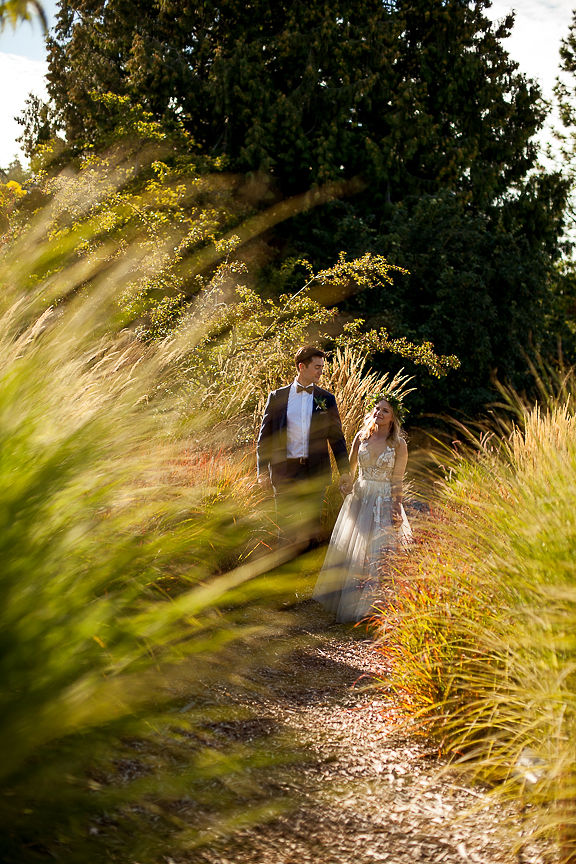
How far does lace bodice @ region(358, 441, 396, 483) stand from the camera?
6480 mm

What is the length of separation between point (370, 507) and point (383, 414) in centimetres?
74

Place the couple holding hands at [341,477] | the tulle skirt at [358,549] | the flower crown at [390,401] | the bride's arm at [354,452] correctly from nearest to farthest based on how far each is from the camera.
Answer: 1. the tulle skirt at [358,549]
2. the couple holding hands at [341,477]
3. the flower crown at [390,401]
4. the bride's arm at [354,452]

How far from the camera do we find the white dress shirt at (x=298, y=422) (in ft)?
22.7

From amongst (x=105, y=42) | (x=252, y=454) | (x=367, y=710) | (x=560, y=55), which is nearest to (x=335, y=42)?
(x=105, y=42)

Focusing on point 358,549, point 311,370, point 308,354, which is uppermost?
point 308,354

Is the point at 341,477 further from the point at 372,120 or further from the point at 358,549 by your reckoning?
the point at 372,120

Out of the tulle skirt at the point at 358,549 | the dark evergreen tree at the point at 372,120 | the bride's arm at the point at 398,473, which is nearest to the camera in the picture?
the tulle skirt at the point at 358,549

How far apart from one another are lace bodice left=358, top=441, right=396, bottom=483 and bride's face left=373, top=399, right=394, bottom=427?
0.67 ft

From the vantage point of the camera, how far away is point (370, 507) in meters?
6.46

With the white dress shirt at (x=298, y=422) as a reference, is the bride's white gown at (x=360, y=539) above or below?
below

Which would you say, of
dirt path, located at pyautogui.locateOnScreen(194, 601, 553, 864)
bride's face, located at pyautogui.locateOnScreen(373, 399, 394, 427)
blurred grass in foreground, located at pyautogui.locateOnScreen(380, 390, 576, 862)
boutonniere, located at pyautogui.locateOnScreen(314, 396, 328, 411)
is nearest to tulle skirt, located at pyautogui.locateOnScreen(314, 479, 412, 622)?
bride's face, located at pyautogui.locateOnScreen(373, 399, 394, 427)

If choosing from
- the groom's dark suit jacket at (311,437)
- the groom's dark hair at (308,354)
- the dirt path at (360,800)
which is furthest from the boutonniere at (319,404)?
the dirt path at (360,800)

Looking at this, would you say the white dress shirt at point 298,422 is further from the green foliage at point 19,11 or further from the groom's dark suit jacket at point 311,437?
the green foliage at point 19,11

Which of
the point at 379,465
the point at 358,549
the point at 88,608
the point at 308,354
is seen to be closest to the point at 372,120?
the point at 308,354
